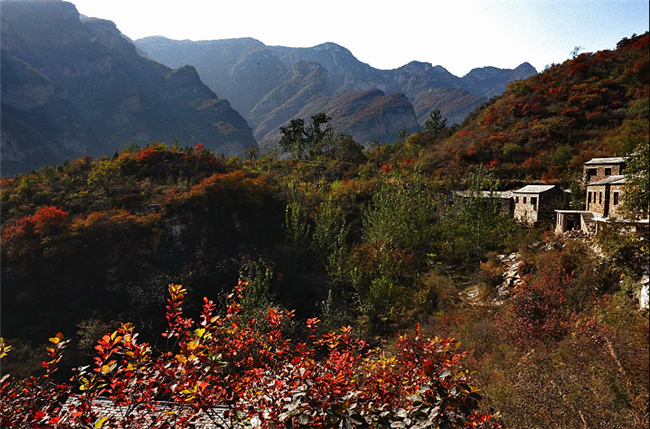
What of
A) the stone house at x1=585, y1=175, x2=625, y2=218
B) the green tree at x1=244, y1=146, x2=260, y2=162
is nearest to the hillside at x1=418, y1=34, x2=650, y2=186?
the stone house at x1=585, y1=175, x2=625, y2=218

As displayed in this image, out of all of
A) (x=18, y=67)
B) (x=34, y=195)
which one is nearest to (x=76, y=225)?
(x=34, y=195)

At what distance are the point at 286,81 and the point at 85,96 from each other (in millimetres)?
96265

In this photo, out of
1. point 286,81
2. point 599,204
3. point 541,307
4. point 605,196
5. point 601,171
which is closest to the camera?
point 541,307

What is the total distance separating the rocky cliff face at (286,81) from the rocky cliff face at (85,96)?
30.3 metres

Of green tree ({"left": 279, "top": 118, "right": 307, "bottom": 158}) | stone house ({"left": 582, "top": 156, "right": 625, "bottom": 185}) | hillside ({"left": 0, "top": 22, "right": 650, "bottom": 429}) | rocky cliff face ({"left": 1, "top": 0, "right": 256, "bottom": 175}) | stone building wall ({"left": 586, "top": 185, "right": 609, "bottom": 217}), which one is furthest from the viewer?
rocky cliff face ({"left": 1, "top": 0, "right": 256, "bottom": 175})

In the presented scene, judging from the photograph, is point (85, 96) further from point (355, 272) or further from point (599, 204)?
point (599, 204)

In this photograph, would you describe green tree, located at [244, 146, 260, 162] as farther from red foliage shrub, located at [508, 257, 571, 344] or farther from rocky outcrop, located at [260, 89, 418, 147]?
rocky outcrop, located at [260, 89, 418, 147]

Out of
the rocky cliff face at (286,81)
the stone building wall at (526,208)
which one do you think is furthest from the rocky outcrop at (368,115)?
the stone building wall at (526,208)

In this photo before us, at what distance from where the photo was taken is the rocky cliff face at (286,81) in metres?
146

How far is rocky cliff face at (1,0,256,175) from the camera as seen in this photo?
254 ft

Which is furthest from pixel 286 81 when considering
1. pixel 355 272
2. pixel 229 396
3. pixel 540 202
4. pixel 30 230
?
pixel 229 396

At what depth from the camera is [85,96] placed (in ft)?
323

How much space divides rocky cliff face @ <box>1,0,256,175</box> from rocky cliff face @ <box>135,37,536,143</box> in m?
30.3

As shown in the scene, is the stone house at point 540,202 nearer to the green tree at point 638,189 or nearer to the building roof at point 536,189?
the building roof at point 536,189
